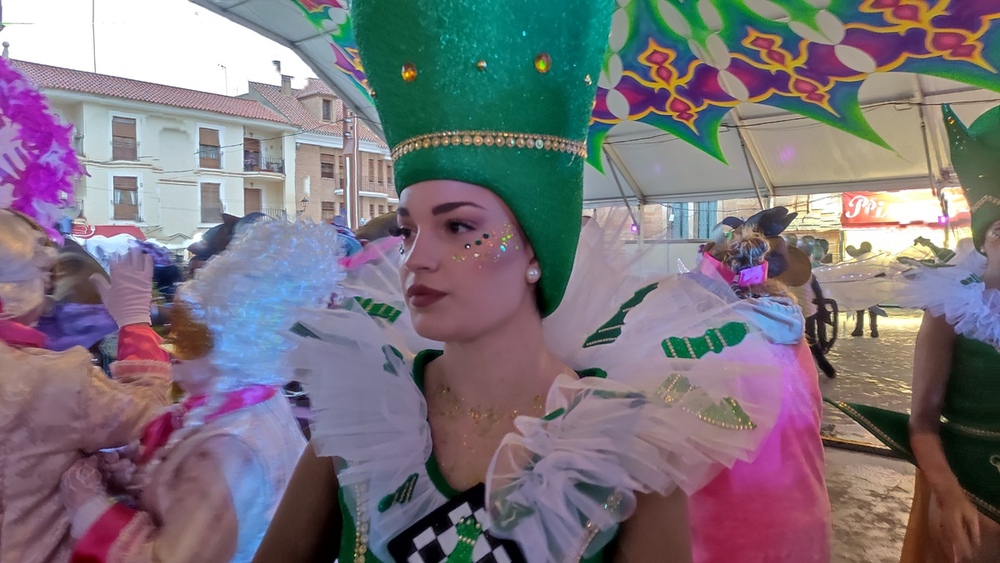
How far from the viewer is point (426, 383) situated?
1002 mm

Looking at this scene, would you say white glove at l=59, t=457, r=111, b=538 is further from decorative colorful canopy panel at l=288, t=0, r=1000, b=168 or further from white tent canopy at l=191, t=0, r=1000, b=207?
white tent canopy at l=191, t=0, r=1000, b=207

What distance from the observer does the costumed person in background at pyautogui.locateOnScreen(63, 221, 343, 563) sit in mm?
1117

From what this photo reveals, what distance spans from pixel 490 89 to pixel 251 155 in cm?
1915

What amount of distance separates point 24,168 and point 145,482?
1.15 m

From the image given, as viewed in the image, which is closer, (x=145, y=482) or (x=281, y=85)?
(x=145, y=482)

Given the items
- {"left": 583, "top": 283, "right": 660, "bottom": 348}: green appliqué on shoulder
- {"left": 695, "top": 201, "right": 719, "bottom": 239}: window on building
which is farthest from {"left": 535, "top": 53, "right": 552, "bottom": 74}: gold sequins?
{"left": 695, "top": 201, "right": 719, "bottom": 239}: window on building

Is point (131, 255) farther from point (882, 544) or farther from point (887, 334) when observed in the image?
point (887, 334)

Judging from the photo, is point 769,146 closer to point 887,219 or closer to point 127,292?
point 127,292

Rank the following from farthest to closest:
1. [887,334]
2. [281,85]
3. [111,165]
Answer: [281,85], [111,165], [887,334]

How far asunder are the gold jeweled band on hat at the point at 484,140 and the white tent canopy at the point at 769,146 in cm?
453

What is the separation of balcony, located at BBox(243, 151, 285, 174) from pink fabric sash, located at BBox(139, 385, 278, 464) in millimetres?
18205

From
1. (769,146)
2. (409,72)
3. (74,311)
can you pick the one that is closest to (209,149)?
(769,146)

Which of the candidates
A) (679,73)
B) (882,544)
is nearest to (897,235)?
(679,73)

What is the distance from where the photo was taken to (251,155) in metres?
18.1
